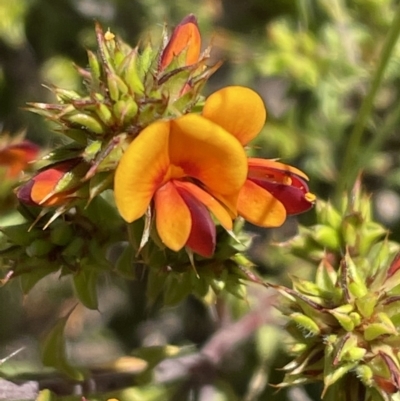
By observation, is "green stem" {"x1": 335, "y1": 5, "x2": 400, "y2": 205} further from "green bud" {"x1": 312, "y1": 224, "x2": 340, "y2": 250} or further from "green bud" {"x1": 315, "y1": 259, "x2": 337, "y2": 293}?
"green bud" {"x1": 315, "y1": 259, "x2": 337, "y2": 293}

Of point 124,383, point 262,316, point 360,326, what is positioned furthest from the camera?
point 262,316

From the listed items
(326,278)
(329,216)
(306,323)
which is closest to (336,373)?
(306,323)

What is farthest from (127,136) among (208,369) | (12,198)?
(208,369)

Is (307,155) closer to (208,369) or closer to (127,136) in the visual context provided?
(208,369)

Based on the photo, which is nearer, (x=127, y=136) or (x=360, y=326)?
(x=127, y=136)

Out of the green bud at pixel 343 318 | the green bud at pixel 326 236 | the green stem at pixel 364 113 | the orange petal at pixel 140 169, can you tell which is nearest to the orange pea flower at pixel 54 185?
the orange petal at pixel 140 169
